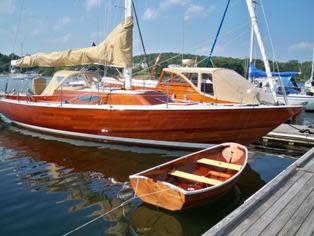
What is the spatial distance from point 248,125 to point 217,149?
9.52 ft

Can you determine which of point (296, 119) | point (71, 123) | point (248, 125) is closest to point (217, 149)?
point (248, 125)

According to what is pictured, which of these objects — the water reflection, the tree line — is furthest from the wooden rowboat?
the tree line

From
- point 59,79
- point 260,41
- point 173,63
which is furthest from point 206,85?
point 173,63

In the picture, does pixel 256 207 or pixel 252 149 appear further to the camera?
pixel 252 149

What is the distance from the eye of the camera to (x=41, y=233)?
5918 millimetres

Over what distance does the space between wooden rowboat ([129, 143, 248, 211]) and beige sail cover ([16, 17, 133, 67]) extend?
228 inches

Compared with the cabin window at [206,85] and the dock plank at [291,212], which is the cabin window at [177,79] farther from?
the dock plank at [291,212]

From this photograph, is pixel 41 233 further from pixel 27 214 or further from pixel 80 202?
pixel 80 202

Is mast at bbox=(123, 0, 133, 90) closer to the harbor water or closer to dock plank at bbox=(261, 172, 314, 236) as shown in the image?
the harbor water

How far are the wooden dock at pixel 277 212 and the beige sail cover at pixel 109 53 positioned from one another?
26.1 ft

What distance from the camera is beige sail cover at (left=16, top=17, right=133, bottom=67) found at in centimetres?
1289

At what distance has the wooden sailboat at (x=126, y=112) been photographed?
11.1 m

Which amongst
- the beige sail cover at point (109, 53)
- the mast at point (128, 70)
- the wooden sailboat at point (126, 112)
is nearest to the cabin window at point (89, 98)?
the wooden sailboat at point (126, 112)

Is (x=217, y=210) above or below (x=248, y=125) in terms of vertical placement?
below
